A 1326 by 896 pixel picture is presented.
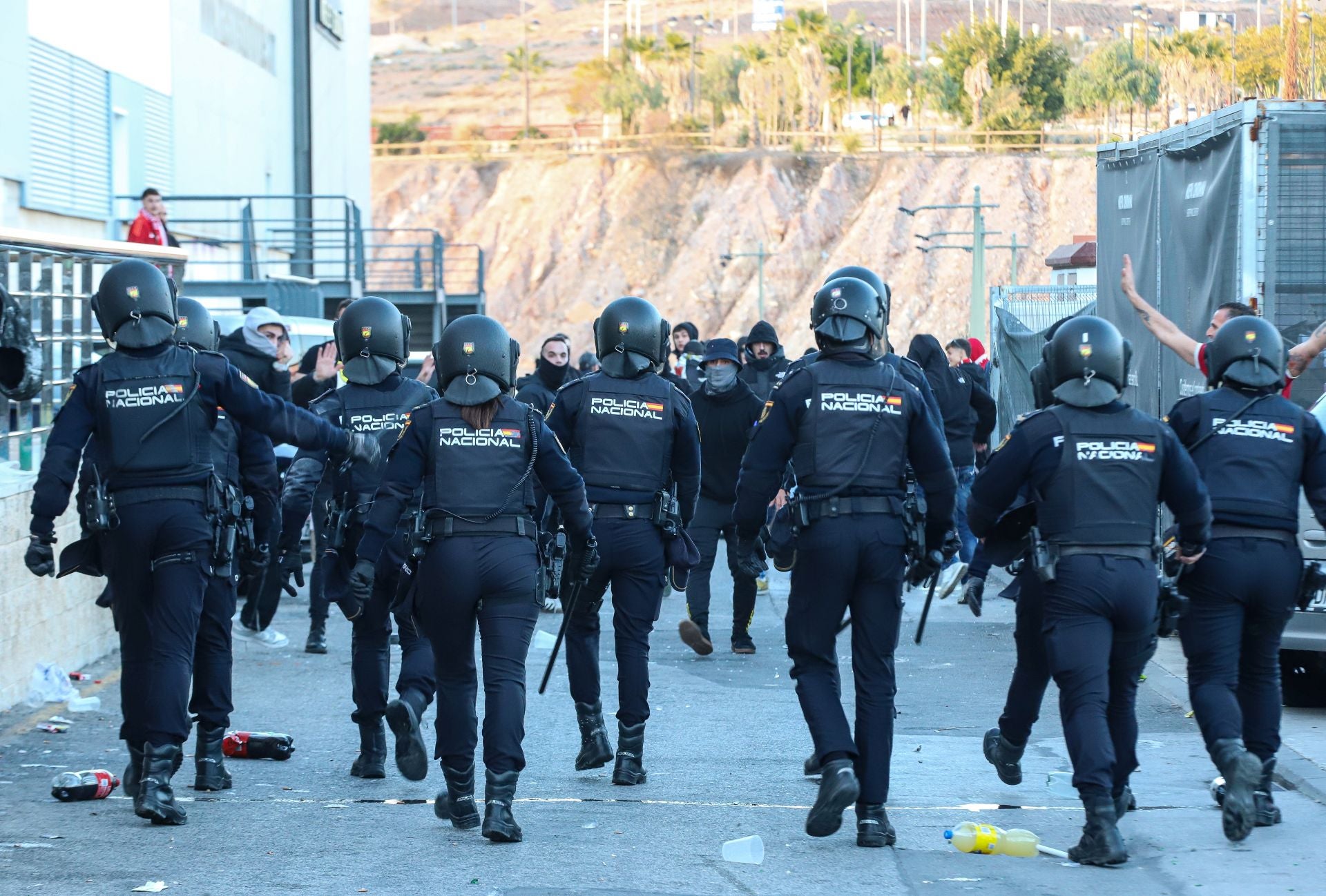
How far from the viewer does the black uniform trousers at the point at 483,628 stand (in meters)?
6.39

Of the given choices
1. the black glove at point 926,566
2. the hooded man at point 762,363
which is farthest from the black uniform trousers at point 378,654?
the hooded man at point 762,363

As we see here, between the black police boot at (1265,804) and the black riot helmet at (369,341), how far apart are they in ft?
13.0

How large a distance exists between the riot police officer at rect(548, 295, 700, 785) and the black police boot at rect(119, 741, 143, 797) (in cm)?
187

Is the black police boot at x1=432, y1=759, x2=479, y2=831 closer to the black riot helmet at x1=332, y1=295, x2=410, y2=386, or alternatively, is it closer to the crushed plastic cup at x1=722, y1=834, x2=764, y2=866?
the crushed plastic cup at x1=722, y1=834, x2=764, y2=866

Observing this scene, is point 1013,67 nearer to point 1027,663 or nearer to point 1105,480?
point 1027,663

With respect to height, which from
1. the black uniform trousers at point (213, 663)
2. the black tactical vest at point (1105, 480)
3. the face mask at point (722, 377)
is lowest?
the black uniform trousers at point (213, 663)

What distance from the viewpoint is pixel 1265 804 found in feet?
21.9

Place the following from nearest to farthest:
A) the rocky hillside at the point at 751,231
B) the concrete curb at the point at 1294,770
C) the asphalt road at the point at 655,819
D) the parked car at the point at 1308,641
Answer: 1. the asphalt road at the point at 655,819
2. the concrete curb at the point at 1294,770
3. the parked car at the point at 1308,641
4. the rocky hillside at the point at 751,231

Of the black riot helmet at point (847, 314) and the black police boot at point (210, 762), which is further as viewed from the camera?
the black police boot at point (210, 762)

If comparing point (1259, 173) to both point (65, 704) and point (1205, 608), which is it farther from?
point (65, 704)

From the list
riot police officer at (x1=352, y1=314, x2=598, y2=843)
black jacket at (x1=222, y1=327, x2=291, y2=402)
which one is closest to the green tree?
black jacket at (x1=222, y1=327, x2=291, y2=402)

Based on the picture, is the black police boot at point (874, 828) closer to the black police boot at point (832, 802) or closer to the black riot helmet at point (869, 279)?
the black police boot at point (832, 802)

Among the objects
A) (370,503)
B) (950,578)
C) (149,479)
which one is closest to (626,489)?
(370,503)

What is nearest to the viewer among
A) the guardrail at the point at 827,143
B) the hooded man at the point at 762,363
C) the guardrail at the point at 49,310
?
the guardrail at the point at 49,310
